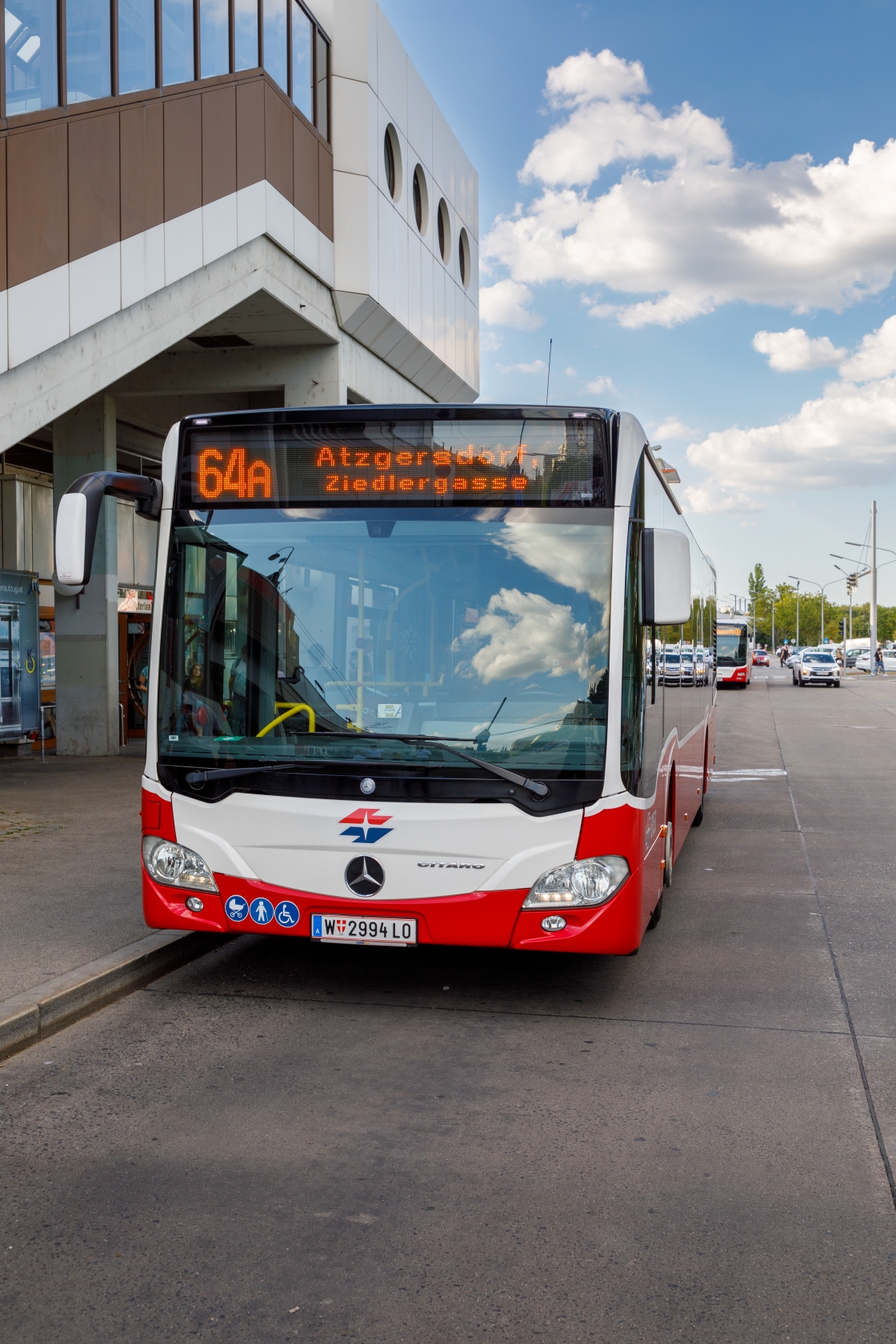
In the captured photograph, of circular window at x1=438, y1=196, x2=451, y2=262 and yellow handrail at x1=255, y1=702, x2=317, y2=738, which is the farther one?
circular window at x1=438, y1=196, x2=451, y2=262

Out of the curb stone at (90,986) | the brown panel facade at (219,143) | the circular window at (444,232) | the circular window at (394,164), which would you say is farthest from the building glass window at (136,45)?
the curb stone at (90,986)

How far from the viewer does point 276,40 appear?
1784 centimetres

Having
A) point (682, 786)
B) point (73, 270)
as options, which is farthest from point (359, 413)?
point (73, 270)

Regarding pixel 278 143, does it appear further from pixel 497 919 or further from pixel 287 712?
pixel 497 919

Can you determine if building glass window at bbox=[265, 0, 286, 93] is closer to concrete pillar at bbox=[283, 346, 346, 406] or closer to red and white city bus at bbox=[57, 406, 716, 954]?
concrete pillar at bbox=[283, 346, 346, 406]

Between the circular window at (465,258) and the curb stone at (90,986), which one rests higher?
the circular window at (465,258)

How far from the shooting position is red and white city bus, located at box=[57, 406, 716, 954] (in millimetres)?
5340

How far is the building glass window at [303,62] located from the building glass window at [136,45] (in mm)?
3418

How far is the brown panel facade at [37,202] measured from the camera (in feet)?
41.2

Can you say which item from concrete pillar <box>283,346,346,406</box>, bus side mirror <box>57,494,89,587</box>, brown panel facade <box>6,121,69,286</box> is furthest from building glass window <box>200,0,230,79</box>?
bus side mirror <box>57,494,89,587</box>

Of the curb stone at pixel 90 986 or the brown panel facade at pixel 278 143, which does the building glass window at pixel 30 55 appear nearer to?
the brown panel facade at pixel 278 143

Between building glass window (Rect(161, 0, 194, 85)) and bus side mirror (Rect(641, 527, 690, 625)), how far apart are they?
1257cm

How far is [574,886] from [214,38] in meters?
15.0

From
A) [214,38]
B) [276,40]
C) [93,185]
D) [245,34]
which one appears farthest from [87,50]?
[276,40]
